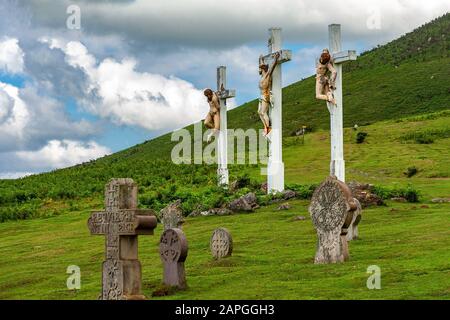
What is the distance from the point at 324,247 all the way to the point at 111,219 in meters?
5.45

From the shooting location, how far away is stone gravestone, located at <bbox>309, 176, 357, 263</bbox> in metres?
20.4

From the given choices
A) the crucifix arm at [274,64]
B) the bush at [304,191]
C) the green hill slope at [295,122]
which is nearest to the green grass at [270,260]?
the bush at [304,191]

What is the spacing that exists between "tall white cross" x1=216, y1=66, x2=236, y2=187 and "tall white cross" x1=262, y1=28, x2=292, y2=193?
351 centimetres

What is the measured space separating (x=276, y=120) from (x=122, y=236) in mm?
19930

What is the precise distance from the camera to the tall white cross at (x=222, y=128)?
1590 inches

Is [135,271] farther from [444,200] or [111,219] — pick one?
[444,200]

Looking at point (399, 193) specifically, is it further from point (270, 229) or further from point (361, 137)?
point (361, 137)

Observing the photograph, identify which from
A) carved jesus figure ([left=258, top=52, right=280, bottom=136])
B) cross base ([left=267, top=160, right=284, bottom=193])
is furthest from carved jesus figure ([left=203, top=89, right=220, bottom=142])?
cross base ([left=267, top=160, right=284, bottom=193])

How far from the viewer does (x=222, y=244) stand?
2220cm

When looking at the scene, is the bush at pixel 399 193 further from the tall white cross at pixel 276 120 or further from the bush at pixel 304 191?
the tall white cross at pixel 276 120

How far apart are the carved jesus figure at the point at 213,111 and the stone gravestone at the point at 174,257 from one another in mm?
21470

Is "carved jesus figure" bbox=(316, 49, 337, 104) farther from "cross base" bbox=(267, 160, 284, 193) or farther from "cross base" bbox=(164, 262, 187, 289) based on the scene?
"cross base" bbox=(164, 262, 187, 289)

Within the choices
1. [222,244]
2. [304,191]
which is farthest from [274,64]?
[222,244]
